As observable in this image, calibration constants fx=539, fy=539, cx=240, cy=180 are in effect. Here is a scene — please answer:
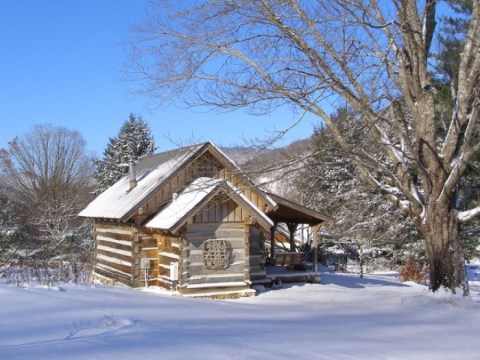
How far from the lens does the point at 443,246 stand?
38.4 feet

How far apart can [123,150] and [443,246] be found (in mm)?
34388

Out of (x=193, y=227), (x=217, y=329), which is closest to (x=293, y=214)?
(x=193, y=227)

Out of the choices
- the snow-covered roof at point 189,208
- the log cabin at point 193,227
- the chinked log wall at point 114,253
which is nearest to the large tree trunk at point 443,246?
the log cabin at point 193,227

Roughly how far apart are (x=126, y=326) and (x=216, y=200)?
9.45 meters

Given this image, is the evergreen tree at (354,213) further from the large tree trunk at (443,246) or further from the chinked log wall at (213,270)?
the large tree trunk at (443,246)

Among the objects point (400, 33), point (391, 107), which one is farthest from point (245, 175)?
point (400, 33)

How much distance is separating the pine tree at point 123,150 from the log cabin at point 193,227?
22346 mm

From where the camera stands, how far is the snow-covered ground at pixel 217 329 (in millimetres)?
5625

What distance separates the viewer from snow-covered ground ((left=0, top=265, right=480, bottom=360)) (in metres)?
5.62

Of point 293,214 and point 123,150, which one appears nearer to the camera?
point 293,214

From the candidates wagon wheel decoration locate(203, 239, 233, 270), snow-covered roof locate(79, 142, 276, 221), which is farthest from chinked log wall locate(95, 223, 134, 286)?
wagon wheel decoration locate(203, 239, 233, 270)

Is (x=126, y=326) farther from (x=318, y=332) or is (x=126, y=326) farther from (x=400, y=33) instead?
(x=400, y=33)

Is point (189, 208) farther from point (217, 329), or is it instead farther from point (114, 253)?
point (217, 329)

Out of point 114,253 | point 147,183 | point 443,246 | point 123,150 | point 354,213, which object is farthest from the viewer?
point 123,150
